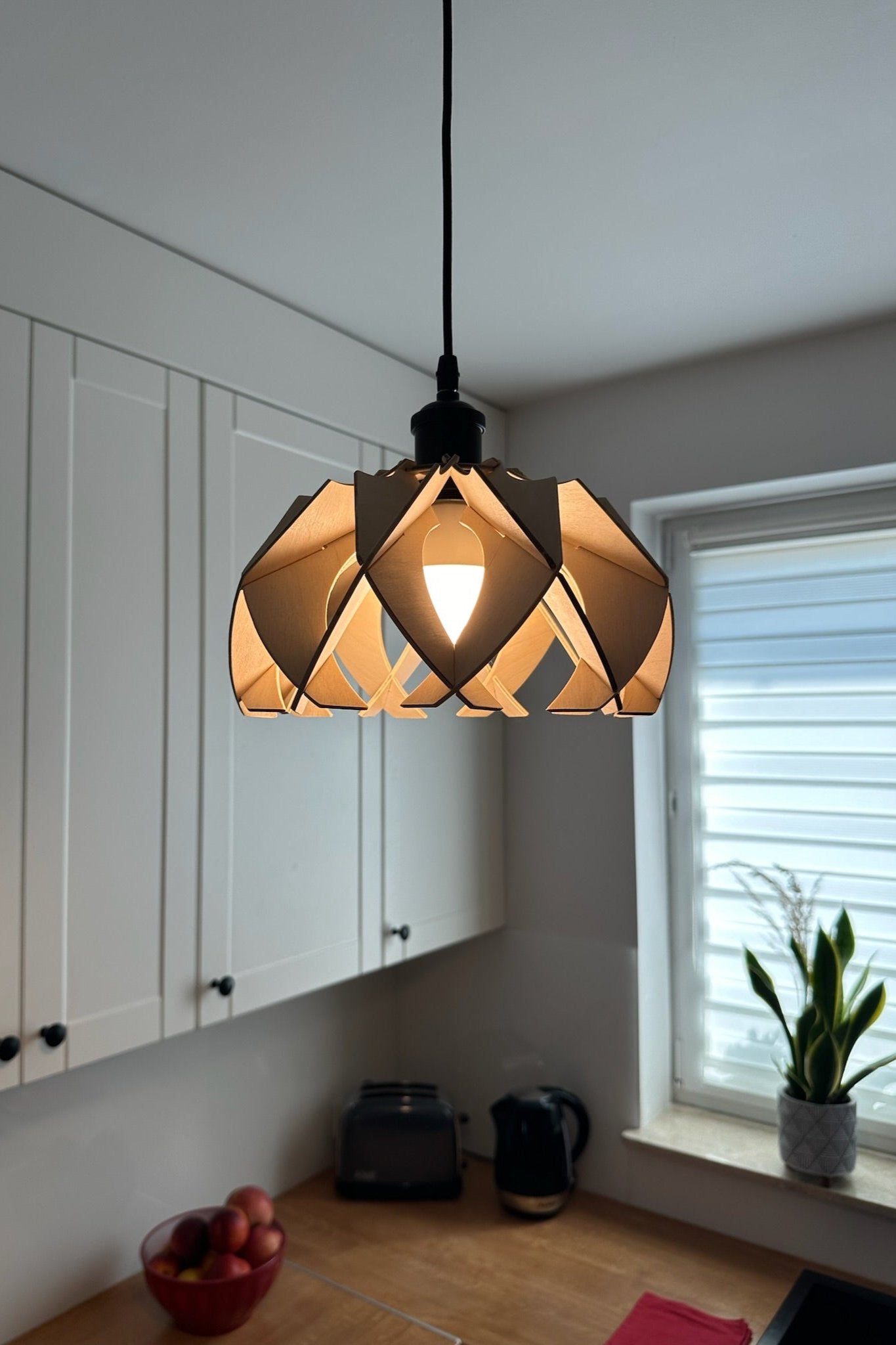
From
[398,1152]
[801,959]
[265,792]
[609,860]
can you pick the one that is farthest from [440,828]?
[801,959]

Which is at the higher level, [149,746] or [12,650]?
[12,650]

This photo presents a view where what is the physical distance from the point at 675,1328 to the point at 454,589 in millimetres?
1439

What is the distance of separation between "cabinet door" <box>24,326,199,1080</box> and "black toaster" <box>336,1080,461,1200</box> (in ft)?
2.24

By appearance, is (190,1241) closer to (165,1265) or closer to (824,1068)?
(165,1265)

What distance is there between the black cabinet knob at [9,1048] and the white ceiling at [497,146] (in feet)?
3.89

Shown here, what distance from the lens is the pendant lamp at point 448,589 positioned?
0.64 metres

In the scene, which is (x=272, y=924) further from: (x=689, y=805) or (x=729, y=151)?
(x=729, y=151)

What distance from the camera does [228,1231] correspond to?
1.57 metres

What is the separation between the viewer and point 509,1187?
6.38 ft

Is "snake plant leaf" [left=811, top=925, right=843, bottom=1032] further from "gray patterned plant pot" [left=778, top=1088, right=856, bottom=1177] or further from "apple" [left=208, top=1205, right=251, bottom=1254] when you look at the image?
"apple" [left=208, top=1205, right=251, bottom=1254]

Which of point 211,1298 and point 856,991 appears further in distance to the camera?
point 856,991

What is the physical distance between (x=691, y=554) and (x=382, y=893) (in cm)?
103

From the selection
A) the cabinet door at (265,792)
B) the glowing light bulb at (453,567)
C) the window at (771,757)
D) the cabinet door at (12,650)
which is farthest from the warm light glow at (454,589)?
the window at (771,757)

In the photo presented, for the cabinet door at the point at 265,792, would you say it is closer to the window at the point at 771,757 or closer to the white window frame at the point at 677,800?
the white window frame at the point at 677,800
